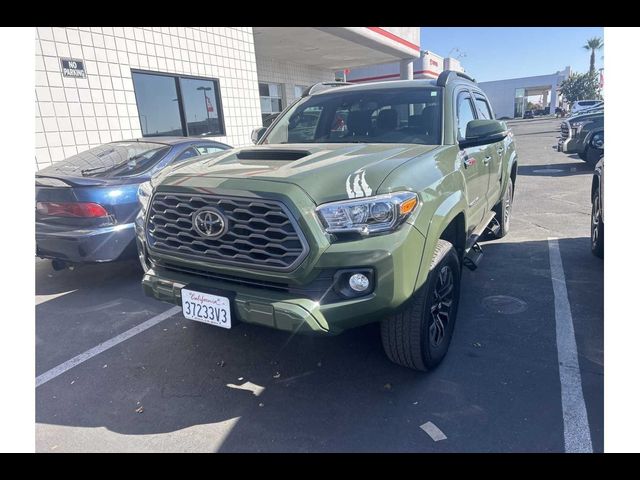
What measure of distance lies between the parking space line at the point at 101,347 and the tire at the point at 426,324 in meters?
2.17

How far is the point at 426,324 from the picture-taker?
2605 millimetres

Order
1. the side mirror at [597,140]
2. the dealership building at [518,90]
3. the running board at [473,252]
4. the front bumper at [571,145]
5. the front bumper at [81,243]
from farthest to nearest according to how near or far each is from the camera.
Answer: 1. the dealership building at [518,90]
2. the front bumper at [571,145]
3. the side mirror at [597,140]
4. the front bumper at [81,243]
5. the running board at [473,252]

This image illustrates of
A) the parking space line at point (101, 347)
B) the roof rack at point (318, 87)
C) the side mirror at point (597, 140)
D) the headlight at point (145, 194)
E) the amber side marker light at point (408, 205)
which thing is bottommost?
the parking space line at point (101, 347)

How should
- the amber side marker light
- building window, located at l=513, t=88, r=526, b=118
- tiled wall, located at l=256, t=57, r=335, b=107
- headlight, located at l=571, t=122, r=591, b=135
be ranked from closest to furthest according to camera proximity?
the amber side marker light < headlight, located at l=571, t=122, r=591, b=135 < tiled wall, located at l=256, t=57, r=335, b=107 < building window, located at l=513, t=88, r=526, b=118

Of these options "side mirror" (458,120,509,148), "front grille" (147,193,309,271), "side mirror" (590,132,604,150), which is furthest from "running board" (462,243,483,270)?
"side mirror" (590,132,604,150)

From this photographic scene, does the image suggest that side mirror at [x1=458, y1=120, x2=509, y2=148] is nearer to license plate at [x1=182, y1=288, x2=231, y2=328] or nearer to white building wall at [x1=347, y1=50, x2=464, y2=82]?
license plate at [x1=182, y1=288, x2=231, y2=328]

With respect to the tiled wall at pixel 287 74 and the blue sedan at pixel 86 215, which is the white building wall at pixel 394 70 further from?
the blue sedan at pixel 86 215

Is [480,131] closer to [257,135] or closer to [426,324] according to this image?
[426,324]

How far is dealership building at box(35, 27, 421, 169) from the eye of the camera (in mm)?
6707

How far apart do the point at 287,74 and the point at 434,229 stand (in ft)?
50.0

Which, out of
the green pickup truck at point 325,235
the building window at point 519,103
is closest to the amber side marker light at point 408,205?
the green pickup truck at point 325,235

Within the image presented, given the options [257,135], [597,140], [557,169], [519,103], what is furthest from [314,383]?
[519,103]

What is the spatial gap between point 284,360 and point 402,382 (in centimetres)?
86

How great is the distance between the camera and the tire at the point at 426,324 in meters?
2.56
